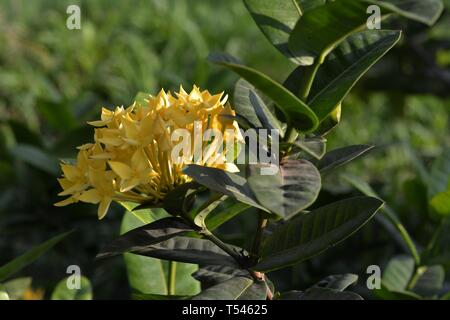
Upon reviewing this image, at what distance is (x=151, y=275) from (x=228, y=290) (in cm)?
51

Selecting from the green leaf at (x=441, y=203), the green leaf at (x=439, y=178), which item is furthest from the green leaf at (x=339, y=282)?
the green leaf at (x=439, y=178)

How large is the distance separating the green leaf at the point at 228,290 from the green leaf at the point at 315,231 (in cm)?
3

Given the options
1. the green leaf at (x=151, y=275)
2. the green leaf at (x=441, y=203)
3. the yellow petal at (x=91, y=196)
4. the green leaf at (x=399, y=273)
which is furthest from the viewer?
the green leaf at (x=399, y=273)

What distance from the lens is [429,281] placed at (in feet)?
5.68

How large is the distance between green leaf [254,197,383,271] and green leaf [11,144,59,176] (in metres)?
1.25

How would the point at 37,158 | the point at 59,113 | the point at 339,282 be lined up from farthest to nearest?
1. the point at 59,113
2. the point at 37,158
3. the point at 339,282

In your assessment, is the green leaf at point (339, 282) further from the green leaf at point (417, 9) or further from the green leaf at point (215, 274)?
the green leaf at point (417, 9)

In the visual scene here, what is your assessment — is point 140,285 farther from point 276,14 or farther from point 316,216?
point 276,14

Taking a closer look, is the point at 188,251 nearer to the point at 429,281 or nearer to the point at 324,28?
the point at 324,28

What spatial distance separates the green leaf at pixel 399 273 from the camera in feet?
5.89

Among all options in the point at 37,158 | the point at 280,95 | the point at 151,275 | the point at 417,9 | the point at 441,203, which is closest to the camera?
the point at 417,9

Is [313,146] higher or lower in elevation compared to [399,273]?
higher

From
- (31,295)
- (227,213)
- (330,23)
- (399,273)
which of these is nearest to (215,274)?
(227,213)
